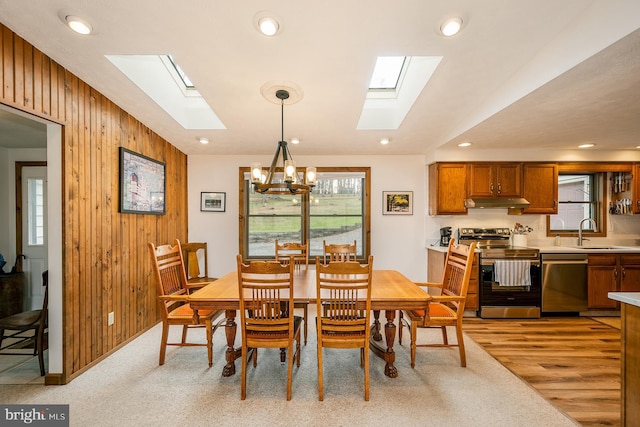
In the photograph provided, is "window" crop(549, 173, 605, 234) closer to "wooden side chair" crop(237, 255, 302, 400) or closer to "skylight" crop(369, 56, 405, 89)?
"skylight" crop(369, 56, 405, 89)

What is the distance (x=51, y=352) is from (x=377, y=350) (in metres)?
2.72

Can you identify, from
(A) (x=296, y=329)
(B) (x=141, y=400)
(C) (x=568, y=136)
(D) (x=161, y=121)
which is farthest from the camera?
(C) (x=568, y=136)

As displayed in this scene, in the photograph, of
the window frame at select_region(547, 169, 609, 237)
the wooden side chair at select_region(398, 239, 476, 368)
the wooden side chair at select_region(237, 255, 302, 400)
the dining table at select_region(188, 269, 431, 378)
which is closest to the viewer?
the wooden side chair at select_region(237, 255, 302, 400)

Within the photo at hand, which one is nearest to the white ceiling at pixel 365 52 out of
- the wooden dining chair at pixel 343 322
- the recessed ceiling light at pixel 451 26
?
the recessed ceiling light at pixel 451 26

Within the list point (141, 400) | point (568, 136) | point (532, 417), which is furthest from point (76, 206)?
point (568, 136)

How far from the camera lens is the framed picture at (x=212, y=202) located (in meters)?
4.71

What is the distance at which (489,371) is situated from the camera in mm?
2525

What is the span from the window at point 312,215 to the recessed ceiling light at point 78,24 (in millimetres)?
3067

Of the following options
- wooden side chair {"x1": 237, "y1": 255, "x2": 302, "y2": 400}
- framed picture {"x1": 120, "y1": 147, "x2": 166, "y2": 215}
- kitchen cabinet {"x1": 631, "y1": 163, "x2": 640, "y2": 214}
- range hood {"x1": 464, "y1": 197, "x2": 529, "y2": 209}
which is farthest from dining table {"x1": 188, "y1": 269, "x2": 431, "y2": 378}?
kitchen cabinet {"x1": 631, "y1": 163, "x2": 640, "y2": 214}

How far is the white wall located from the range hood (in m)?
0.75

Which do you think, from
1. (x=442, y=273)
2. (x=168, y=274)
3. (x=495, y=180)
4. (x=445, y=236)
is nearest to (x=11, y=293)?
(x=168, y=274)

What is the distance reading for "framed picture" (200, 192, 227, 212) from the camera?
4707 mm

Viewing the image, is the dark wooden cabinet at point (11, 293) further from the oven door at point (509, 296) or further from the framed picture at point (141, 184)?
the oven door at point (509, 296)

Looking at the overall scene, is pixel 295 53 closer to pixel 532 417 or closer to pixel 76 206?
pixel 76 206
